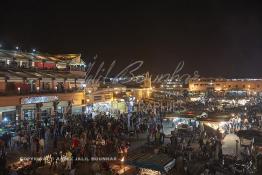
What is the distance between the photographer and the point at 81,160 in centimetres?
1772

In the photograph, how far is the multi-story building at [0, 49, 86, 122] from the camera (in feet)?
89.4

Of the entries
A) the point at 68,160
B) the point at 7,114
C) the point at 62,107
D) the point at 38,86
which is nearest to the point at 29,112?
the point at 7,114

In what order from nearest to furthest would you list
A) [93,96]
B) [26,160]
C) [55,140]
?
[26,160] < [55,140] < [93,96]

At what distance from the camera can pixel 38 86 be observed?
31.2 meters

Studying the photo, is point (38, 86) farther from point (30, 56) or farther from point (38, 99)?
point (30, 56)

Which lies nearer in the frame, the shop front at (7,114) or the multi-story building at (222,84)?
the shop front at (7,114)

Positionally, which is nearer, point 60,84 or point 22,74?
point 22,74

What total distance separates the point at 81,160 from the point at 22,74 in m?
14.6

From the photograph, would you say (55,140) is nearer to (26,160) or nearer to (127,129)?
(26,160)

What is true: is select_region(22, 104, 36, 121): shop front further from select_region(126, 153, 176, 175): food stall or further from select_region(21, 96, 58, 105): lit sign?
select_region(126, 153, 176, 175): food stall

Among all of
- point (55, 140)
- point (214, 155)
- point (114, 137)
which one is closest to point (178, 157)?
point (214, 155)

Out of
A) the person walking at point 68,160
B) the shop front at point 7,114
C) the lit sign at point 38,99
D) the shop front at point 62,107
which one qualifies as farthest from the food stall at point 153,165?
the shop front at point 62,107

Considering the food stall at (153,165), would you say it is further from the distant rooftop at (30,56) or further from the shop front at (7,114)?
the distant rooftop at (30,56)

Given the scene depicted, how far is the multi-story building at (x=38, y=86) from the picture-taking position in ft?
89.4
